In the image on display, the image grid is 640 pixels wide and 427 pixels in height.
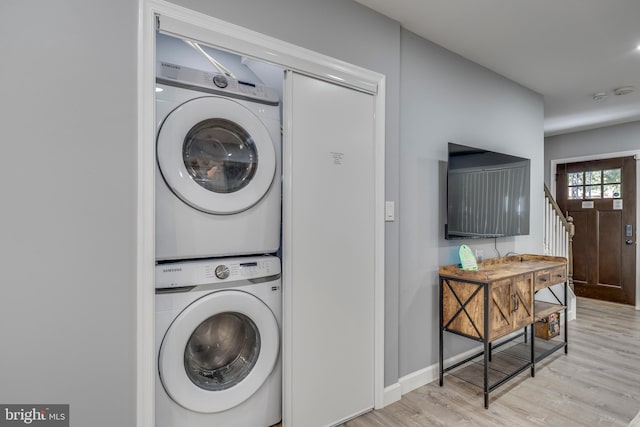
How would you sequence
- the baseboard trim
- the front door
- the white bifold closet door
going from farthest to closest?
the front door < the baseboard trim < the white bifold closet door

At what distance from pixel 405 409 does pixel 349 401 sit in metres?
0.41

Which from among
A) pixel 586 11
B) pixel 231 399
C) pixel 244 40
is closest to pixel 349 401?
pixel 231 399

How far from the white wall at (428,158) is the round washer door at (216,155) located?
3.44 ft

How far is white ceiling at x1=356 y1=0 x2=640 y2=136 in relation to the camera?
2082 millimetres

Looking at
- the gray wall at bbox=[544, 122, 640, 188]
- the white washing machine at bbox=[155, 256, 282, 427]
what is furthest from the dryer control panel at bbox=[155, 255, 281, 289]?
the gray wall at bbox=[544, 122, 640, 188]

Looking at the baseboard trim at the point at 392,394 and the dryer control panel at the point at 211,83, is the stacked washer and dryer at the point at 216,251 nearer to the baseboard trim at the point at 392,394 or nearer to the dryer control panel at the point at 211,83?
the dryer control panel at the point at 211,83

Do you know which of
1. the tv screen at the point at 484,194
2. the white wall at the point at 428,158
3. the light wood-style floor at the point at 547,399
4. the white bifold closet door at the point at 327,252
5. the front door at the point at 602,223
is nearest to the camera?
the white bifold closet door at the point at 327,252

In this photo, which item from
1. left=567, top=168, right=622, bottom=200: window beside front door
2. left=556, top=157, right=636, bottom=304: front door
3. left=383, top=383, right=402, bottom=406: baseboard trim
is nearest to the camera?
left=383, top=383, right=402, bottom=406: baseboard trim

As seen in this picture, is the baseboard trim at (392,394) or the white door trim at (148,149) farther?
the baseboard trim at (392,394)

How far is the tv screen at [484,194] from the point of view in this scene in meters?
2.50

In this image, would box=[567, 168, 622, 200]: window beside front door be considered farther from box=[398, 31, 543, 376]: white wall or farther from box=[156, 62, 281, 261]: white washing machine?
box=[156, 62, 281, 261]: white washing machine

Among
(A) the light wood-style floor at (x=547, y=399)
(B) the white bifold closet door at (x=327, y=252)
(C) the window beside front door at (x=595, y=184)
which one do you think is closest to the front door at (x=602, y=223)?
(C) the window beside front door at (x=595, y=184)

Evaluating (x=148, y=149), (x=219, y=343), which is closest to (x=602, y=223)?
(x=219, y=343)

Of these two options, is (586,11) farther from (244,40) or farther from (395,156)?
(244,40)
